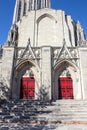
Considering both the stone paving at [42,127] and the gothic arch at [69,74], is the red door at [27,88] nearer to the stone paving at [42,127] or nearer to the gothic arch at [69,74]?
the gothic arch at [69,74]

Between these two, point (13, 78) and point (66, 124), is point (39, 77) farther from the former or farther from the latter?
point (66, 124)

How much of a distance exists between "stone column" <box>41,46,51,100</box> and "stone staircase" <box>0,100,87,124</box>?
2.32 meters

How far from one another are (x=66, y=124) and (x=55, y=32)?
1258 cm

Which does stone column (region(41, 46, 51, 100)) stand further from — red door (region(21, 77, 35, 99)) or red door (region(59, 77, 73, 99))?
red door (region(59, 77, 73, 99))

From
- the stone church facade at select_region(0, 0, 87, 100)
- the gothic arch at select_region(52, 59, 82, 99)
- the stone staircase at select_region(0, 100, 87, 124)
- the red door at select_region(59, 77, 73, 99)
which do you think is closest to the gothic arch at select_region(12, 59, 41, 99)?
the stone church facade at select_region(0, 0, 87, 100)

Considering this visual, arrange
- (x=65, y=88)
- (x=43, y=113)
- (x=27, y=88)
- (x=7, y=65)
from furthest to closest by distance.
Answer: (x=27, y=88) < (x=65, y=88) < (x=7, y=65) < (x=43, y=113)

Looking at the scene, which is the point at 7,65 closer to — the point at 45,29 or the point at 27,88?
the point at 27,88

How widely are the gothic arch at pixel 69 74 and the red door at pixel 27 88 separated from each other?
208 centimetres

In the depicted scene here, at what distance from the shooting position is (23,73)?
49.7ft

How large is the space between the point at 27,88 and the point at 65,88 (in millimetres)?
3666

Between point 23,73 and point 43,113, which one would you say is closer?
point 43,113

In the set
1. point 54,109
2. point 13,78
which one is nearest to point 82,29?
point 13,78

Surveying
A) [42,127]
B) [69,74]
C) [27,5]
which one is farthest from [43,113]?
[27,5]

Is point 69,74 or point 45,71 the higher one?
point 45,71
